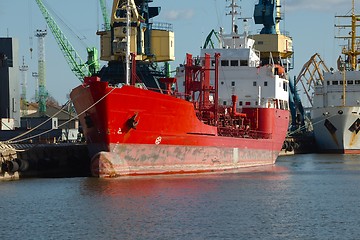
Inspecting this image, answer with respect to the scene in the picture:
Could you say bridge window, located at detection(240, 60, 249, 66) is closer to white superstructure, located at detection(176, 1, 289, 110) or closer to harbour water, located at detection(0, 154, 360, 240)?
white superstructure, located at detection(176, 1, 289, 110)

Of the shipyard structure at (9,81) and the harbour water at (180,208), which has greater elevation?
the shipyard structure at (9,81)

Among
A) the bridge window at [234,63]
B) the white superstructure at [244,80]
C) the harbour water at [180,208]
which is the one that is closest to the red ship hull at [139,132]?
the harbour water at [180,208]

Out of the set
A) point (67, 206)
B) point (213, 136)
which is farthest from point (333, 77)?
point (67, 206)

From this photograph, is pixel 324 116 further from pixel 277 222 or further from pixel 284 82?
pixel 277 222

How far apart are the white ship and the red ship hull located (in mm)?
32660

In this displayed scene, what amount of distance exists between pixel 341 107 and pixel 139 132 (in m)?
39.2

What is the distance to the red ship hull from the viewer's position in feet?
134

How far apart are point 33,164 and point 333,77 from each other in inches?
1761

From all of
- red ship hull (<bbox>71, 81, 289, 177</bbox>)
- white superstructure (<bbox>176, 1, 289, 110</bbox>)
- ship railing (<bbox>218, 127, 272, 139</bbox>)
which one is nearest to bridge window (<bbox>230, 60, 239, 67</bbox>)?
white superstructure (<bbox>176, 1, 289, 110</bbox>)

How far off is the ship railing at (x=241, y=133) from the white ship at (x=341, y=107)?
22.0 metres

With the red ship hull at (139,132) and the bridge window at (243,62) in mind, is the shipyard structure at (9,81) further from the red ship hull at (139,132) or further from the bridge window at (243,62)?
the red ship hull at (139,132)

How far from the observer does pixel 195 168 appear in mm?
45906

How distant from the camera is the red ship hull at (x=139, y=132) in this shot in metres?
40.7

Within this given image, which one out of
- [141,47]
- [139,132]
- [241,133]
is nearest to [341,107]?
[141,47]
